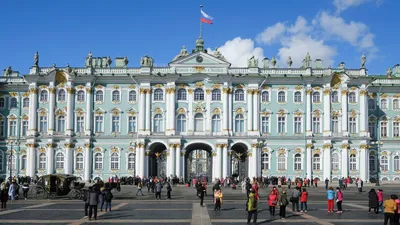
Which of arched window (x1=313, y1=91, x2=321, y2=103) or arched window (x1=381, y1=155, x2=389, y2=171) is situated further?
arched window (x1=381, y1=155, x2=389, y2=171)

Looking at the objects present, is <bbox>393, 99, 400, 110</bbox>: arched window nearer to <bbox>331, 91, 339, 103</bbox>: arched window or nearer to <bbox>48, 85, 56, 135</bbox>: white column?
<bbox>331, 91, 339, 103</bbox>: arched window

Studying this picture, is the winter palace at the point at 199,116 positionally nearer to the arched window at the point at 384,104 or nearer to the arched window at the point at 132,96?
the arched window at the point at 132,96

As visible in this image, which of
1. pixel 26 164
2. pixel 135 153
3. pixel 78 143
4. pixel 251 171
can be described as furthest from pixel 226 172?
pixel 26 164

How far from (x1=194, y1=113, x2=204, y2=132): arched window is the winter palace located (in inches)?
5.4

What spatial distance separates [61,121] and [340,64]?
130 ft

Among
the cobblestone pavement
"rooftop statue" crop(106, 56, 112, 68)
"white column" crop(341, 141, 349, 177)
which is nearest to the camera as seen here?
the cobblestone pavement

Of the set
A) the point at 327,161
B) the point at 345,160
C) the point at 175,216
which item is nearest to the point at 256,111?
the point at 327,161

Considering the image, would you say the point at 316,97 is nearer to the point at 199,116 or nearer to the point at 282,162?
the point at 282,162

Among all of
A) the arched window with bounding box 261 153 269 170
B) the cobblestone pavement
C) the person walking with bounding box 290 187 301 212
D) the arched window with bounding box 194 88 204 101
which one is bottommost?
the cobblestone pavement

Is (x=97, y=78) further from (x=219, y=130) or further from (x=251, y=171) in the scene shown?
(x=251, y=171)

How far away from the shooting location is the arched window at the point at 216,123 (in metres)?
76.9

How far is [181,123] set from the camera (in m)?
77.1

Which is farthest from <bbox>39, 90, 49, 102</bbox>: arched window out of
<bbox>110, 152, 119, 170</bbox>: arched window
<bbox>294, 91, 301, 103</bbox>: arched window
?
<bbox>294, 91, 301, 103</bbox>: arched window

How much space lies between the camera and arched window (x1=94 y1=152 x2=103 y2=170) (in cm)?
7769
